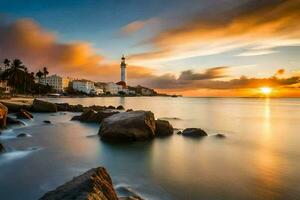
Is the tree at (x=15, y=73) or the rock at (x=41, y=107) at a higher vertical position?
the tree at (x=15, y=73)

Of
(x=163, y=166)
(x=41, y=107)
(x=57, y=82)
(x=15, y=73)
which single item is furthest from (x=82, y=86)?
(x=163, y=166)

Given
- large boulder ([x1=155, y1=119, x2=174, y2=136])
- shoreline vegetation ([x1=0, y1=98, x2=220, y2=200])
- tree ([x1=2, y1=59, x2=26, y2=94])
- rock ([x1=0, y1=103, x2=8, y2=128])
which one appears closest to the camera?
shoreline vegetation ([x1=0, y1=98, x2=220, y2=200])

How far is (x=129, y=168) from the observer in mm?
12070

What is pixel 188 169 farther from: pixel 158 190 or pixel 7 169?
pixel 7 169

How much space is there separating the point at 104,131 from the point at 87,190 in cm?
1366

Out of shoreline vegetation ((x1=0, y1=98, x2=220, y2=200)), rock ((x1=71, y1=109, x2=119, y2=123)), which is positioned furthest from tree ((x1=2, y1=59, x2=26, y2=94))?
rock ((x1=71, y1=109, x2=119, y2=123))

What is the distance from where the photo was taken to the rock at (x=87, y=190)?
4.81 meters

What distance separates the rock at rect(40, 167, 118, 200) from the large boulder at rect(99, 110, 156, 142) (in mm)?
11089

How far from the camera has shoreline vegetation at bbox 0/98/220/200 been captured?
5.10m

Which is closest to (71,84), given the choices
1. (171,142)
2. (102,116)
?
(102,116)

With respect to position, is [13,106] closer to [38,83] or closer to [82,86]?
[38,83]

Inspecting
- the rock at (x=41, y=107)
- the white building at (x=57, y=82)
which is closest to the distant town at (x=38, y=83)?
the white building at (x=57, y=82)

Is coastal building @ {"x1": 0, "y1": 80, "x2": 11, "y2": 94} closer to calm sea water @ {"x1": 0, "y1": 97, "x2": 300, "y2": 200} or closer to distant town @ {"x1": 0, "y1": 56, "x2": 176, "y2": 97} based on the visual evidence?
distant town @ {"x1": 0, "y1": 56, "x2": 176, "y2": 97}

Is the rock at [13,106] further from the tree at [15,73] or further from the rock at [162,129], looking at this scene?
the tree at [15,73]
